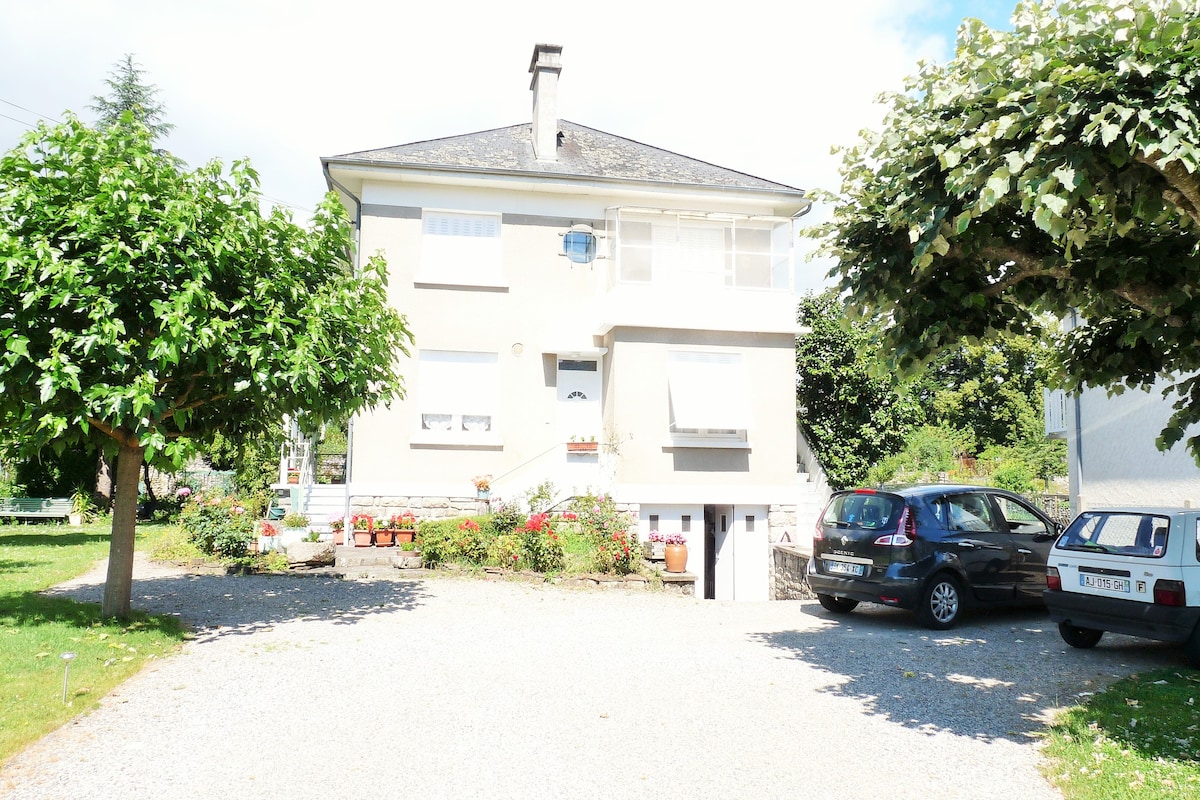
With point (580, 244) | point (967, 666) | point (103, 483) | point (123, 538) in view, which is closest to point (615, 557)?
point (967, 666)

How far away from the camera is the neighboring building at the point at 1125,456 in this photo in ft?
50.0

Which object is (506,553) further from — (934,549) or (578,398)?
(934,549)

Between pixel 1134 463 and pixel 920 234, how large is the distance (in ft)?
44.4

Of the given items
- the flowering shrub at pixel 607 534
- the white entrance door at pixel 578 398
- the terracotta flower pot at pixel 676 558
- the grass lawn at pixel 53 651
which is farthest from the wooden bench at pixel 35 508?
the terracotta flower pot at pixel 676 558

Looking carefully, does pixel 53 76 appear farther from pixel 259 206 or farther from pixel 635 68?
pixel 259 206

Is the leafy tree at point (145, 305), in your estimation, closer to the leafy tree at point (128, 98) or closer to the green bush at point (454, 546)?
the green bush at point (454, 546)

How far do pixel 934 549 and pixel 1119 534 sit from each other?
7.24ft

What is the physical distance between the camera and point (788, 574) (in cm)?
1794

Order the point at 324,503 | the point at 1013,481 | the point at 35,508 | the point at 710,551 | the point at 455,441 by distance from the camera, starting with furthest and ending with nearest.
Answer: the point at 1013,481 < the point at 35,508 < the point at 710,551 < the point at 455,441 < the point at 324,503

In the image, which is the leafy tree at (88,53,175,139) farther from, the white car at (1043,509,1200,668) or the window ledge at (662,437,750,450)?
the white car at (1043,509,1200,668)

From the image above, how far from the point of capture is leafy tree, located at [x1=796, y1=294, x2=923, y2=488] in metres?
22.5

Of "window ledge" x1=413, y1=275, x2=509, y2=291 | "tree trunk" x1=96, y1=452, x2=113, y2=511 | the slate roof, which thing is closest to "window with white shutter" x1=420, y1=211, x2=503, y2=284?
"window ledge" x1=413, y1=275, x2=509, y2=291

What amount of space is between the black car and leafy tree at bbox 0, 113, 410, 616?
6.66 meters

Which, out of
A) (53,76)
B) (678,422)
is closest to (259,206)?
(678,422)
